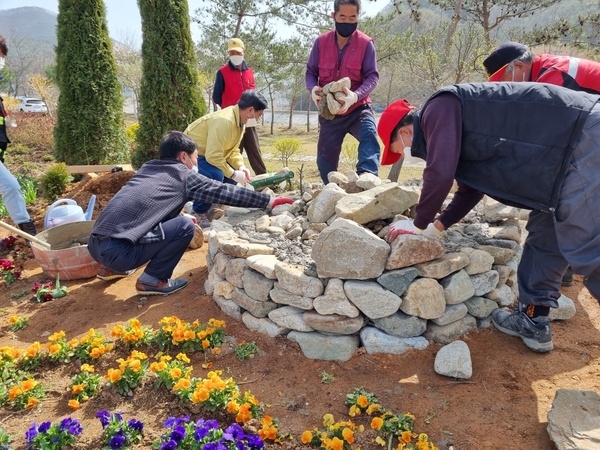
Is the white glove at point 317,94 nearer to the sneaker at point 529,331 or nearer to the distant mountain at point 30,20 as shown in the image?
the sneaker at point 529,331

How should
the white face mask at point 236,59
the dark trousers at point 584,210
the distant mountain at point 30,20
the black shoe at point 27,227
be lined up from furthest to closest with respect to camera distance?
the distant mountain at point 30,20 < the white face mask at point 236,59 < the black shoe at point 27,227 < the dark trousers at point 584,210

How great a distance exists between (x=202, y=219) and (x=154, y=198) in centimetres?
133

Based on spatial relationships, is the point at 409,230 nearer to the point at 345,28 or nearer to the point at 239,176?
the point at 239,176

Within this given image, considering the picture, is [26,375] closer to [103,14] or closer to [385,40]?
[103,14]

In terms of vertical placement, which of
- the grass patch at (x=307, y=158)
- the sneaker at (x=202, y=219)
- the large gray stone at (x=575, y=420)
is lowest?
the grass patch at (x=307, y=158)

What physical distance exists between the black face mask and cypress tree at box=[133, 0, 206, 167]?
363 centimetres

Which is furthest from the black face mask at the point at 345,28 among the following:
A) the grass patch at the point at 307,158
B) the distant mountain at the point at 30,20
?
the distant mountain at the point at 30,20

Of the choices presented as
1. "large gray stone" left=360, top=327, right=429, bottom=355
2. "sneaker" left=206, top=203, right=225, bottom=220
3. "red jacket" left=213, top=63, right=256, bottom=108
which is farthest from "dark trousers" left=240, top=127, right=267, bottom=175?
"large gray stone" left=360, top=327, right=429, bottom=355

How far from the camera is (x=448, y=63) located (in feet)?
24.8

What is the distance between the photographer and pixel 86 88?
6.62 metres

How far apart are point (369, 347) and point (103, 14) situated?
6460mm

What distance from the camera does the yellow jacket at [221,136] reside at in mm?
4062

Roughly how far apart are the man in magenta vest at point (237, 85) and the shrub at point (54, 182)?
2.19 meters

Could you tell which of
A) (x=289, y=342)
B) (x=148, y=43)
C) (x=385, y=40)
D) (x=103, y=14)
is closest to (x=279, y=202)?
(x=289, y=342)
